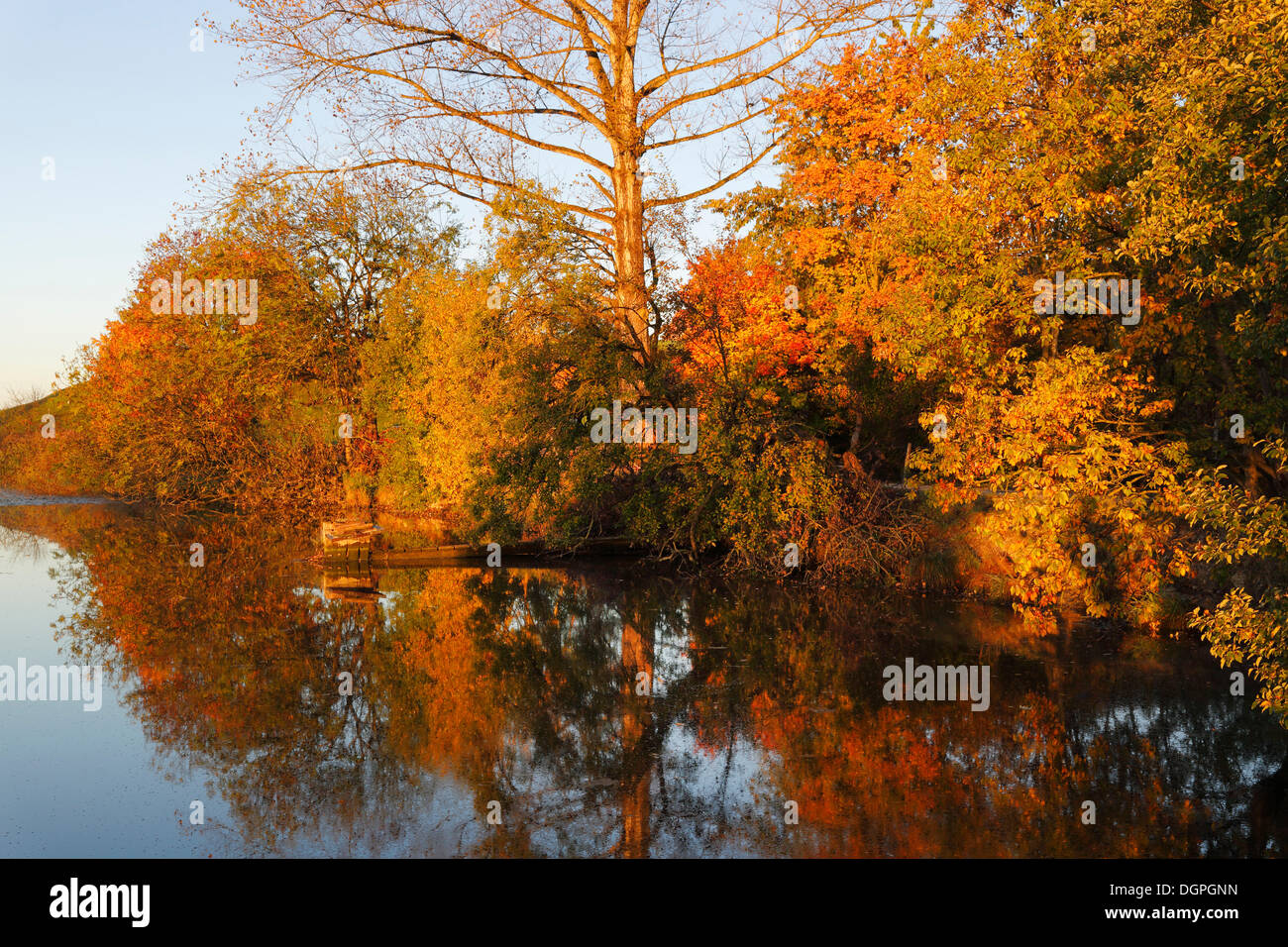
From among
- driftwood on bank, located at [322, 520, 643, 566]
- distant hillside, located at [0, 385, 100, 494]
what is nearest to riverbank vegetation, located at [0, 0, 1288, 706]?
driftwood on bank, located at [322, 520, 643, 566]

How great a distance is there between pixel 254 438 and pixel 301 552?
11.6 m

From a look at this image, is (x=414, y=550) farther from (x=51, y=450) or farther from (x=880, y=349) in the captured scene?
(x=51, y=450)

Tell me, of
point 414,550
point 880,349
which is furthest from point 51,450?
point 880,349

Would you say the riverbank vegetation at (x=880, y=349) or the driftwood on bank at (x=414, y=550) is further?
the driftwood on bank at (x=414, y=550)

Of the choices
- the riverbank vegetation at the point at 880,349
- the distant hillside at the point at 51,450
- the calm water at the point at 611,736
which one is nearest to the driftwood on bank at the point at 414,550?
the riverbank vegetation at the point at 880,349

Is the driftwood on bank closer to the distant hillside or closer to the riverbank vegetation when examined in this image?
the riverbank vegetation

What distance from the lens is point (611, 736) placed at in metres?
8.93

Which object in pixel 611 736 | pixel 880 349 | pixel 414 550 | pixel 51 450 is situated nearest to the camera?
pixel 611 736

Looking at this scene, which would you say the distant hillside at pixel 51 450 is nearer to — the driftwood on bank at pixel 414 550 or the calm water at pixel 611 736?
the driftwood on bank at pixel 414 550

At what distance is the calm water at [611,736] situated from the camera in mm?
6738

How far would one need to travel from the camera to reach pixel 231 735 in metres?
8.80

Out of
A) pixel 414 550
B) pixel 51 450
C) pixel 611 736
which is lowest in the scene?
pixel 611 736

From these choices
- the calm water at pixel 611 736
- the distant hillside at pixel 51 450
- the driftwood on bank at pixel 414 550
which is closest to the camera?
the calm water at pixel 611 736

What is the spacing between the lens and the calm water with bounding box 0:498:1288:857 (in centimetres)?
674
